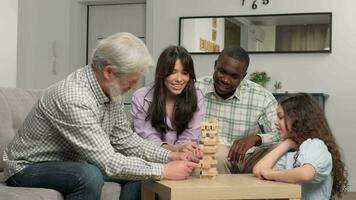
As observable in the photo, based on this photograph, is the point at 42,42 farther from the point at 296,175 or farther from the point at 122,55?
the point at 296,175

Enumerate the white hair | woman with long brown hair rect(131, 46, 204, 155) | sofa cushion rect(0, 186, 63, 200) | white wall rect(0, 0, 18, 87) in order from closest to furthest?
sofa cushion rect(0, 186, 63, 200) < the white hair < woman with long brown hair rect(131, 46, 204, 155) < white wall rect(0, 0, 18, 87)

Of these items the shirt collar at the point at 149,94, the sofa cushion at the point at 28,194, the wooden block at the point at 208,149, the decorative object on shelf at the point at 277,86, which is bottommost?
the sofa cushion at the point at 28,194

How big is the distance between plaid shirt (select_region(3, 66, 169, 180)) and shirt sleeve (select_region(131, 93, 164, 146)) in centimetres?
42

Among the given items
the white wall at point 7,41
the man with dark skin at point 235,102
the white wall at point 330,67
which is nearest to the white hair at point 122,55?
the man with dark skin at point 235,102

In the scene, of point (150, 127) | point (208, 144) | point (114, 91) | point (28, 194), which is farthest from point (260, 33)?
A: point (28, 194)

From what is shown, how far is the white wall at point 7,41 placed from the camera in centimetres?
342

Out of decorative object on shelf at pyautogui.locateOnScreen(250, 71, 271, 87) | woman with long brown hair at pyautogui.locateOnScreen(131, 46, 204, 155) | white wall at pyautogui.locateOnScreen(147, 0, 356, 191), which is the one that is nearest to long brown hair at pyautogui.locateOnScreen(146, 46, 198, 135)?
woman with long brown hair at pyautogui.locateOnScreen(131, 46, 204, 155)

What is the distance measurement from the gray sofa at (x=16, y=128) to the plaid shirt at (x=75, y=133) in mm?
155

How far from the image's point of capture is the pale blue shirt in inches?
78.3

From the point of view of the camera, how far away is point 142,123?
250 cm

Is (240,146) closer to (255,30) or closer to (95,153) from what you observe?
(95,153)

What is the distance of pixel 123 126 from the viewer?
214 centimetres

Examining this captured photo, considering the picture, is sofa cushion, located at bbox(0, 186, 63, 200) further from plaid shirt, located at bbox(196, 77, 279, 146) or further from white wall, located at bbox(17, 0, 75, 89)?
white wall, located at bbox(17, 0, 75, 89)

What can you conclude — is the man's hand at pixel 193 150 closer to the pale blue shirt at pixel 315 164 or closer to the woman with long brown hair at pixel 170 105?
the woman with long brown hair at pixel 170 105
